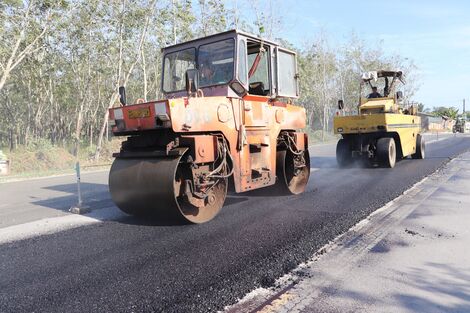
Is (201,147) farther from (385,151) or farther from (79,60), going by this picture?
(79,60)

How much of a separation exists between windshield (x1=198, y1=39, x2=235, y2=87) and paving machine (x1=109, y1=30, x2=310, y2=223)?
0.05ft

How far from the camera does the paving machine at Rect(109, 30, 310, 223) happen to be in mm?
5078

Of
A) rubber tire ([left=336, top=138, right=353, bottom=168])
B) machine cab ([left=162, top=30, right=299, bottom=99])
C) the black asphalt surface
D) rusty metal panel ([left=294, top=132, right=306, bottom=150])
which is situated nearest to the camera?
the black asphalt surface

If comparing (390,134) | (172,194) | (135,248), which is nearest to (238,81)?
(172,194)

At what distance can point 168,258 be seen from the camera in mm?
4219

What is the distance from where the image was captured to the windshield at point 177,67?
642 cm

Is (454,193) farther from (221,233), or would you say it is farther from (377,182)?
(221,233)

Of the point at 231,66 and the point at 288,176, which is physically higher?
the point at 231,66

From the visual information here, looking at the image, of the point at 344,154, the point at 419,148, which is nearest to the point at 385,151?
the point at 344,154

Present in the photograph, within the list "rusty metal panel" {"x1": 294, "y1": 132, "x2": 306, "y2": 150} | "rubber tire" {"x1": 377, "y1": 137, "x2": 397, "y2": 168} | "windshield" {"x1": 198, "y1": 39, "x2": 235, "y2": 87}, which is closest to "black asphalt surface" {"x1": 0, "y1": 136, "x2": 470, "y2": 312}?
"rusty metal panel" {"x1": 294, "y1": 132, "x2": 306, "y2": 150}

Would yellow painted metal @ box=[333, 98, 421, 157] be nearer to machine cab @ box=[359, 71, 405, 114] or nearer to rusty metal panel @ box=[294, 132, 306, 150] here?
machine cab @ box=[359, 71, 405, 114]

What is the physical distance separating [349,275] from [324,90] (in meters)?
→ 36.3

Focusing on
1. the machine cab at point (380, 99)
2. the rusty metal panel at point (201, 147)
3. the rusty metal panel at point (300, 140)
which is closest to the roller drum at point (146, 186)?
the rusty metal panel at point (201, 147)

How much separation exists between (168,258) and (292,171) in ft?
12.9
